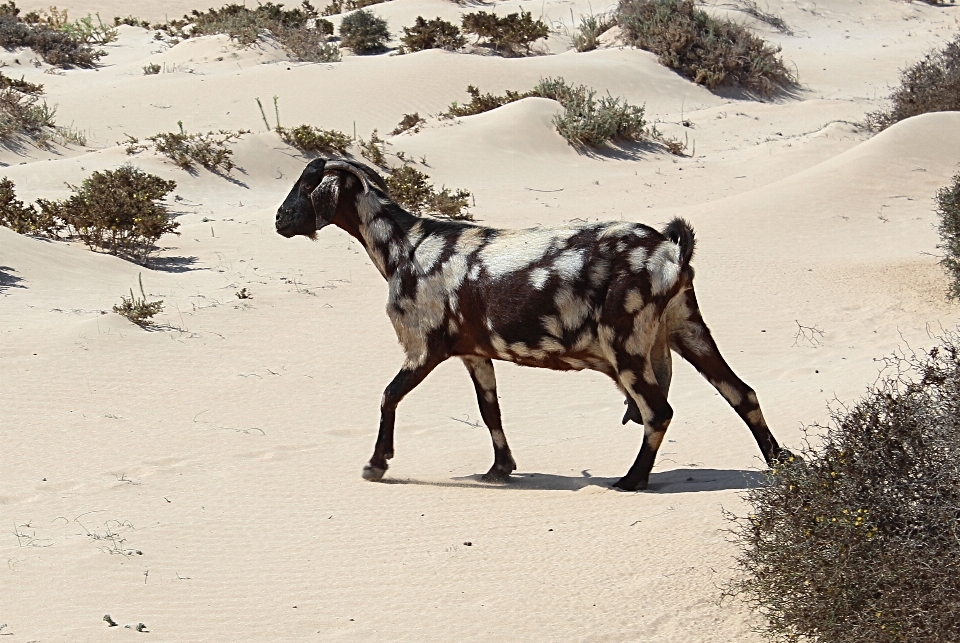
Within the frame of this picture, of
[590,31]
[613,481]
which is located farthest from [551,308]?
[590,31]

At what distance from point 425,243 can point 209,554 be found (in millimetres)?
2800

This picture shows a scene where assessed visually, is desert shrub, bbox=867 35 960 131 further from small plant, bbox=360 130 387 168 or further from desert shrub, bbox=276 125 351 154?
desert shrub, bbox=276 125 351 154

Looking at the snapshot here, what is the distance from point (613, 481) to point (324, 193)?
304cm

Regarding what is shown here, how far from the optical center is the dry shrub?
48.8ft

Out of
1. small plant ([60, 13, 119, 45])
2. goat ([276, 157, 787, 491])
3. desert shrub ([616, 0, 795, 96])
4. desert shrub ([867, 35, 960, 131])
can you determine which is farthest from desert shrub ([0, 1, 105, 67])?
goat ([276, 157, 787, 491])

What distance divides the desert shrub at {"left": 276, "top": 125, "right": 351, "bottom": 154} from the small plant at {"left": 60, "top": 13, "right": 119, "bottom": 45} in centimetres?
1434

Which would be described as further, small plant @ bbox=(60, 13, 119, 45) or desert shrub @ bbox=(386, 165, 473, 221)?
small plant @ bbox=(60, 13, 119, 45)

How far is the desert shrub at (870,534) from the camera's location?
4484mm

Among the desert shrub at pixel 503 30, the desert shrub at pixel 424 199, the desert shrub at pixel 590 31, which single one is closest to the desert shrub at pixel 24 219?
the desert shrub at pixel 424 199

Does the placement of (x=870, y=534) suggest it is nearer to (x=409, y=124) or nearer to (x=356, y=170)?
(x=356, y=170)

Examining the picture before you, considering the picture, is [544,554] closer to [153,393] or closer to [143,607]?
[143,607]

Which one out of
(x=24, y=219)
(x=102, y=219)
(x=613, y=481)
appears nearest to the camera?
(x=613, y=481)

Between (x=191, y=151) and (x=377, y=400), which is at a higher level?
(x=377, y=400)

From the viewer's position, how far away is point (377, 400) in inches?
430
